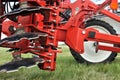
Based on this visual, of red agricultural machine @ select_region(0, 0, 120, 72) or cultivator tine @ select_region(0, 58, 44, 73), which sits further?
red agricultural machine @ select_region(0, 0, 120, 72)

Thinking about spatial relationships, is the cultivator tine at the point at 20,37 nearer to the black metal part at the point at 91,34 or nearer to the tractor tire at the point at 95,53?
the black metal part at the point at 91,34

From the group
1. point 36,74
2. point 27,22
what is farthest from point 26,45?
point 36,74

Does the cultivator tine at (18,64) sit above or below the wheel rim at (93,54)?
above

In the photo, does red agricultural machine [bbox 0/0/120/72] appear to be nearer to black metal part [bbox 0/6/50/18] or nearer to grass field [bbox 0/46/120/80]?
black metal part [bbox 0/6/50/18]

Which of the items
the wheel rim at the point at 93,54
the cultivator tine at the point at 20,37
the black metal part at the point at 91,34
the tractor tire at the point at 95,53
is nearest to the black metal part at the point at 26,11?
the cultivator tine at the point at 20,37

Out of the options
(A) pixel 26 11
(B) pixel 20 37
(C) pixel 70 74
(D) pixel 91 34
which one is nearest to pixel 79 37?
(D) pixel 91 34

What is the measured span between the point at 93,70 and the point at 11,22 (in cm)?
168

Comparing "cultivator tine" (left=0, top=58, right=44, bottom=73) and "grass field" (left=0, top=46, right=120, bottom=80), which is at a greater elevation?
"cultivator tine" (left=0, top=58, right=44, bottom=73)

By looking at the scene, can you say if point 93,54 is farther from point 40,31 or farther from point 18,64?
point 18,64

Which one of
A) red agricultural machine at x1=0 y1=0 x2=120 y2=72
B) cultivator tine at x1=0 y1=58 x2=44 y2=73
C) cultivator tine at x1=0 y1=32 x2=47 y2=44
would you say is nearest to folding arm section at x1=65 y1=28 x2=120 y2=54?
red agricultural machine at x1=0 y1=0 x2=120 y2=72

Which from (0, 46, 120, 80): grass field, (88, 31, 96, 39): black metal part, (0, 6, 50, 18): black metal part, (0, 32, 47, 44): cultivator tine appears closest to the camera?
(0, 32, 47, 44): cultivator tine

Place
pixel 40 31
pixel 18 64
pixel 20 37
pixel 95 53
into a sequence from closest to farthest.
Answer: pixel 20 37 → pixel 18 64 → pixel 40 31 → pixel 95 53

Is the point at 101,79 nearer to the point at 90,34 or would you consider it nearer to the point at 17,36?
the point at 90,34

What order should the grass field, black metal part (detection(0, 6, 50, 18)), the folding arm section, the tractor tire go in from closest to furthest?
black metal part (detection(0, 6, 50, 18)), the folding arm section, the grass field, the tractor tire
